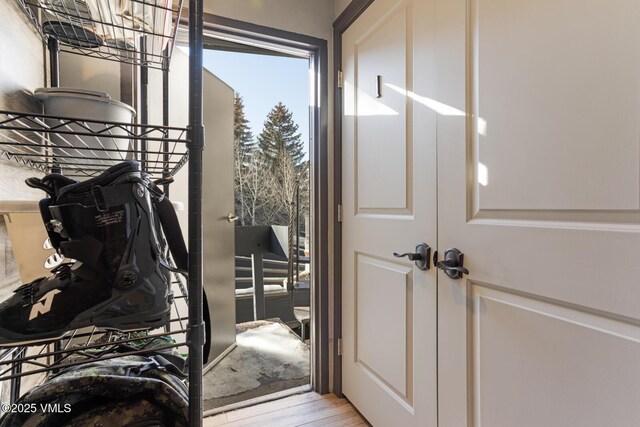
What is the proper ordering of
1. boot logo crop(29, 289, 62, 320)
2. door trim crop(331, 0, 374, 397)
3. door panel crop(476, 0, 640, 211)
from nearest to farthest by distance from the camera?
1. boot logo crop(29, 289, 62, 320)
2. door panel crop(476, 0, 640, 211)
3. door trim crop(331, 0, 374, 397)

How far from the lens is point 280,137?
9.24 feet

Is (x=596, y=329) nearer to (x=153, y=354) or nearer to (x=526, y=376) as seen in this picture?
(x=526, y=376)

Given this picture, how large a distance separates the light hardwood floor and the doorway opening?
0.26ft

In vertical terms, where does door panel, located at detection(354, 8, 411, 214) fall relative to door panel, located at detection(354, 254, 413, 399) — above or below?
above

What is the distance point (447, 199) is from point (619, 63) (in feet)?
1.80

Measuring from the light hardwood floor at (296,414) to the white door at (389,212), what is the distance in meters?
0.08

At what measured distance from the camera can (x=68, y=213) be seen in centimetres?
56

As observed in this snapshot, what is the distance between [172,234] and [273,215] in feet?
7.28

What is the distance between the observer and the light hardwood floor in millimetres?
1582

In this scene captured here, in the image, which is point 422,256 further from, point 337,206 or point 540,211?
point 337,206

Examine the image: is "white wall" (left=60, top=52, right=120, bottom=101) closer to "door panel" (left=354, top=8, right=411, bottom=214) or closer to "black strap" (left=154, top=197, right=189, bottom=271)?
"black strap" (left=154, top=197, right=189, bottom=271)

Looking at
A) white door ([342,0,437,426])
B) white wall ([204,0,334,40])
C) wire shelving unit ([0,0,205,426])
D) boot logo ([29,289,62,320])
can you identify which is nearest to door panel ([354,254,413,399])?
white door ([342,0,437,426])

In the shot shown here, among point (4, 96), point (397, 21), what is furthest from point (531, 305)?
point (4, 96)

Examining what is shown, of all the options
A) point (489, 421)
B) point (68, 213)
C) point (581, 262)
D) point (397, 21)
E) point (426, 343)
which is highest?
point (397, 21)
